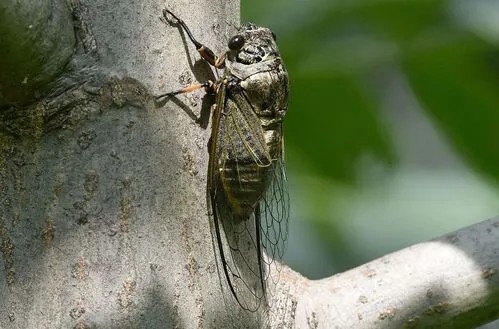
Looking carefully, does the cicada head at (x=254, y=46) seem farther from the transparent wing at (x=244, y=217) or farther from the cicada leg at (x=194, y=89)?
the cicada leg at (x=194, y=89)

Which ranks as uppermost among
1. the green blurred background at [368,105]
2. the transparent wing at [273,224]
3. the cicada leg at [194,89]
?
the cicada leg at [194,89]

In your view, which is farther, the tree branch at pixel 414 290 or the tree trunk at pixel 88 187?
the tree branch at pixel 414 290

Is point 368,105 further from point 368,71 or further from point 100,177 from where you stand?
point 100,177

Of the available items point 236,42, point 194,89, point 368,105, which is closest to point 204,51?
point 194,89

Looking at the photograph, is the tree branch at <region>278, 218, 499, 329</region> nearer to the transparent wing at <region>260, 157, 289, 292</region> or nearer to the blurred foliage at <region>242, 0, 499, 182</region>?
the transparent wing at <region>260, 157, 289, 292</region>

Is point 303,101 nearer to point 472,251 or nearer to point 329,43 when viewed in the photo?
point 329,43

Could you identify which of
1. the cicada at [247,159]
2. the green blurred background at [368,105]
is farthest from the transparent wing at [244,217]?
the green blurred background at [368,105]

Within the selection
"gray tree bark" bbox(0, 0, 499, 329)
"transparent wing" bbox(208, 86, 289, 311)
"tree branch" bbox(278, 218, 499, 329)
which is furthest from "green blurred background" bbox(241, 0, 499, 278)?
"gray tree bark" bbox(0, 0, 499, 329)
